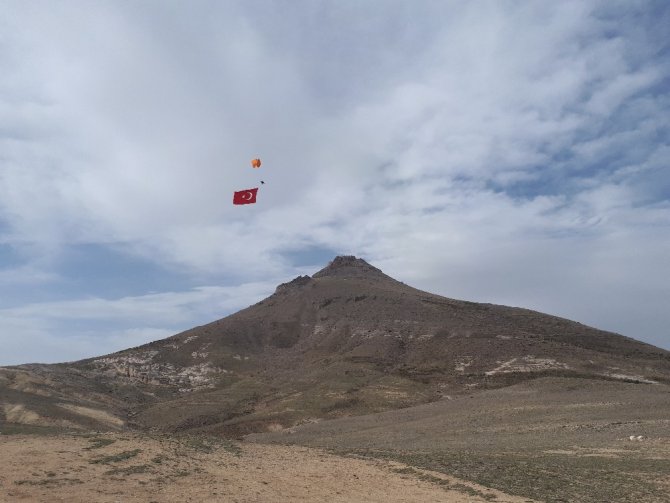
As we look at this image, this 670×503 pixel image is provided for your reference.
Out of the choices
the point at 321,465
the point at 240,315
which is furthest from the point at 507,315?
the point at 321,465

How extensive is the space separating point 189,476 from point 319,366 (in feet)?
272

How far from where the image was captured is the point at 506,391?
65.0 metres

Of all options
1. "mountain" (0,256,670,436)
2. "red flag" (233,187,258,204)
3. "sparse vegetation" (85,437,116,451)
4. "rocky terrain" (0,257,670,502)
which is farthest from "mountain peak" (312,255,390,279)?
"sparse vegetation" (85,437,116,451)

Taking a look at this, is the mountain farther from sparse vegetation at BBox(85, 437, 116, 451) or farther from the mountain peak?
the mountain peak

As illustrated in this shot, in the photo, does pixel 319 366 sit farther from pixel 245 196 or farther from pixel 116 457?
pixel 116 457

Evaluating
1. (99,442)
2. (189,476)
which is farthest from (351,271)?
(189,476)

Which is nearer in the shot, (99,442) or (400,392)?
(99,442)

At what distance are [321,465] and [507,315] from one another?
105679 millimetres

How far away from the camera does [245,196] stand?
38.0m

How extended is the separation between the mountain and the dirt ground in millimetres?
26724

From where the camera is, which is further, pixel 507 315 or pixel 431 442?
pixel 507 315

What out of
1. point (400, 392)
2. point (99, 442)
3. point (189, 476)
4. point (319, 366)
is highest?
point (319, 366)

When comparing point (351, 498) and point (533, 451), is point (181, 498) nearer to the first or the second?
point (351, 498)

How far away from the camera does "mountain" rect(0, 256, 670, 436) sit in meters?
71.4
